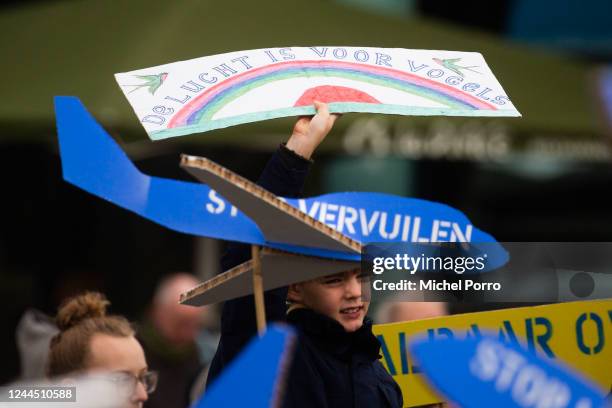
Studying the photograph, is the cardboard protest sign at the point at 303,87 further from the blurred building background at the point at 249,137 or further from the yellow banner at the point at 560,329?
the blurred building background at the point at 249,137

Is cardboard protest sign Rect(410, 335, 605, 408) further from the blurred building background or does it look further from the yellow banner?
the blurred building background

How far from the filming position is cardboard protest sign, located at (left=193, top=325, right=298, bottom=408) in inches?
68.8

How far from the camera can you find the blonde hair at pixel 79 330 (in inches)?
125

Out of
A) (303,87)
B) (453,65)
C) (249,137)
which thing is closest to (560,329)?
(453,65)

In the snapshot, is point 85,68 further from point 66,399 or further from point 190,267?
point 66,399

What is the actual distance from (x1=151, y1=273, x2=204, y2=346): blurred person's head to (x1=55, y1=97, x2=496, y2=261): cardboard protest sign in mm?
3007

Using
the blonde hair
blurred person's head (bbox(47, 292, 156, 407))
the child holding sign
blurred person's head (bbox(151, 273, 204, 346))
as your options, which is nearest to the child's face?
the child holding sign

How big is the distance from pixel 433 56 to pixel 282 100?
0.42 m

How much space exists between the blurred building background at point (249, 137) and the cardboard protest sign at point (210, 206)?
125 inches

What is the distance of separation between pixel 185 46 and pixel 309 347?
13.0ft

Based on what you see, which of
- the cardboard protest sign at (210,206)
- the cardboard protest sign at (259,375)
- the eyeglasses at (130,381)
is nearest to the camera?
the cardboard protest sign at (259,375)

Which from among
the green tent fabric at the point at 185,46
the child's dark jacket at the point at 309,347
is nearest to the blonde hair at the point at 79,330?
the child's dark jacket at the point at 309,347

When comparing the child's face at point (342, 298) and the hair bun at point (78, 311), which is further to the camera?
the hair bun at point (78, 311)

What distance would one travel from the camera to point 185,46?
21.0ft
